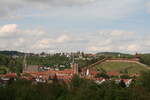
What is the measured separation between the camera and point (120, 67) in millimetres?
156000

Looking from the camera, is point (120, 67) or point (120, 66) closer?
point (120, 67)

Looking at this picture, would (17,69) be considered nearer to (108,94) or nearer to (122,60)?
(122,60)

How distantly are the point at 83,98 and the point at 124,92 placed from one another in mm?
5711

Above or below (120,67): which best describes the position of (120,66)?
above

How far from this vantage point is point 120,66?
156750 mm

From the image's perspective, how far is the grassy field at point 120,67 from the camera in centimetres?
15015

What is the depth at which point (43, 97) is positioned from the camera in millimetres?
47250

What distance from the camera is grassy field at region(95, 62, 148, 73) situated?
5911 inches

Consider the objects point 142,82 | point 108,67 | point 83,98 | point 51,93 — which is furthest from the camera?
point 108,67

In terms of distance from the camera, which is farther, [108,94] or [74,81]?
[74,81]

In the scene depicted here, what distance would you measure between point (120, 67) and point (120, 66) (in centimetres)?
84

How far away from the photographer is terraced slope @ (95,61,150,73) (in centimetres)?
15019

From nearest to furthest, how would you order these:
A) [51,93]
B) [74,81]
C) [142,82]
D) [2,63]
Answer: [51,93]
[142,82]
[74,81]
[2,63]

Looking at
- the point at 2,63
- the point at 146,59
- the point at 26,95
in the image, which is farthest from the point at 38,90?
the point at 146,59
